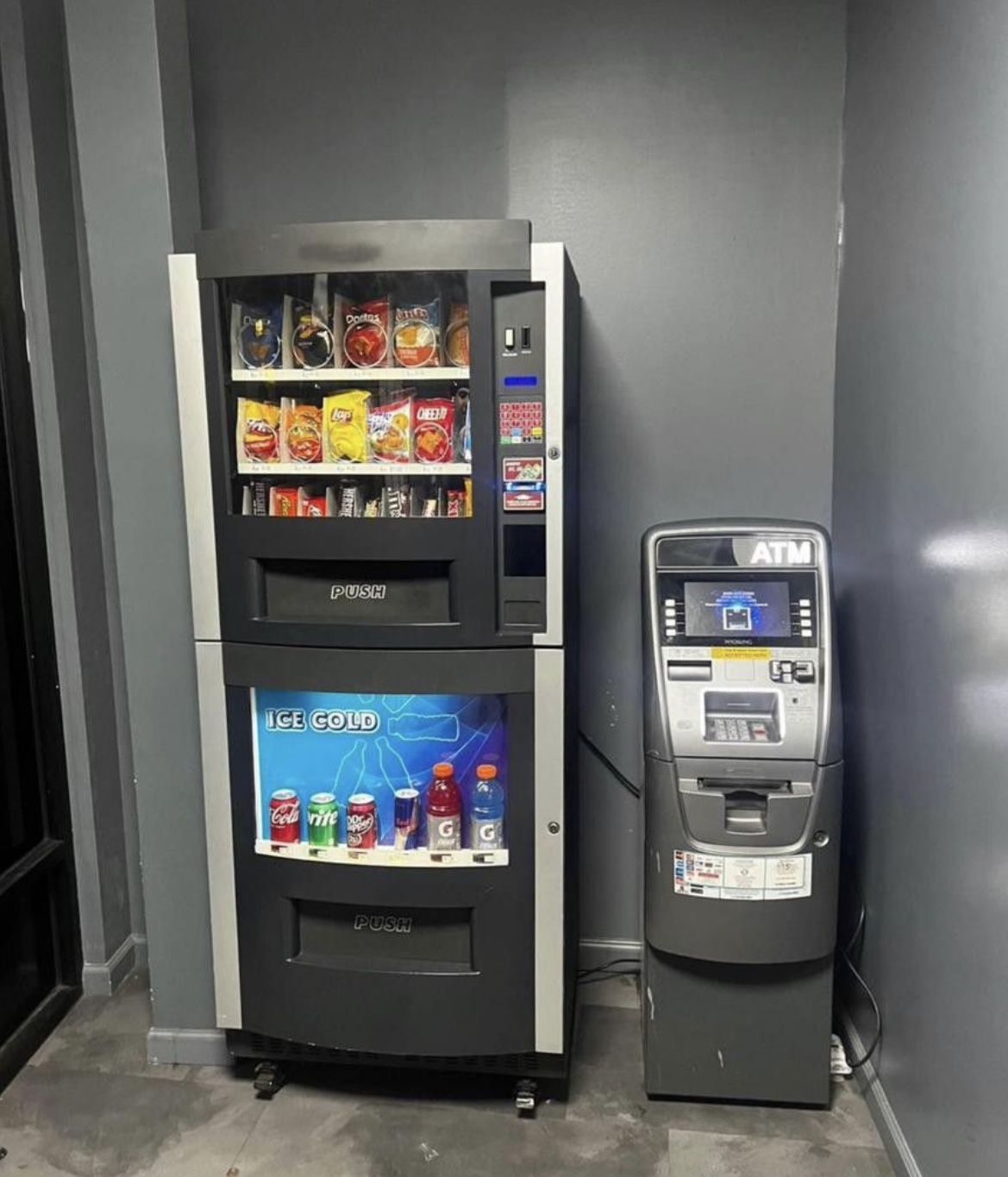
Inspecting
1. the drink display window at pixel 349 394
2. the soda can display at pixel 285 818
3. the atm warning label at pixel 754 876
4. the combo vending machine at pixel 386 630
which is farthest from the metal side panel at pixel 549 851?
the soda can display at pixel 285 818

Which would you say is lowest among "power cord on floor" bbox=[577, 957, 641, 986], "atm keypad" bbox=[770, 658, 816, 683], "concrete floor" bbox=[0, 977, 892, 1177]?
"concrete floor" bbox=[0, 977, 892, 1177]

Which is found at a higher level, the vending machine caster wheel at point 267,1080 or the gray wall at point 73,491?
the gray wall at point 73,491

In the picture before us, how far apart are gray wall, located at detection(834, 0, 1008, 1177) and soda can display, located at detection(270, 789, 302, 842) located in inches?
50.0

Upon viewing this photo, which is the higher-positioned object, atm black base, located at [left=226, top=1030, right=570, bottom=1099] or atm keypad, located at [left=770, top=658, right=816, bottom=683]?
atm keypad, located at [left=770, top=658, right=816, bottom=683]

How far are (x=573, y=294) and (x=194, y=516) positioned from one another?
94 cm

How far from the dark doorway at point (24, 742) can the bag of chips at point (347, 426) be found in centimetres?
90

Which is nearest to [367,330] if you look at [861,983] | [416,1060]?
[416,1060]

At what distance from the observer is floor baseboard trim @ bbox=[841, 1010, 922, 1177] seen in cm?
182

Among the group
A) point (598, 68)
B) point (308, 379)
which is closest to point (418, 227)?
point (308, 379)

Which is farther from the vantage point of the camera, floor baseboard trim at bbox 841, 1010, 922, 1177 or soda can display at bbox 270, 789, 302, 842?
soda can display at bbox 270, 789, 302, 842

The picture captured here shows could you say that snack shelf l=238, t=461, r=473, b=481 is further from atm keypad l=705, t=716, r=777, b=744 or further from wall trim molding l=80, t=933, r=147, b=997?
wall trim molding l=80, t=933, r=147, b=997

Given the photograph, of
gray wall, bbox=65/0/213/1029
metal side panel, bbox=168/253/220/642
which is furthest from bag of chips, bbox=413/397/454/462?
gray wall, bbox=65/0/213/1029

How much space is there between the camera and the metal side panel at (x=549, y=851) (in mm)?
1921

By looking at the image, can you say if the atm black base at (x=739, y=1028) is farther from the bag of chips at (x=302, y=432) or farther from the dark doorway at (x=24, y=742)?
the dark doorway at (x=24, y=742)
